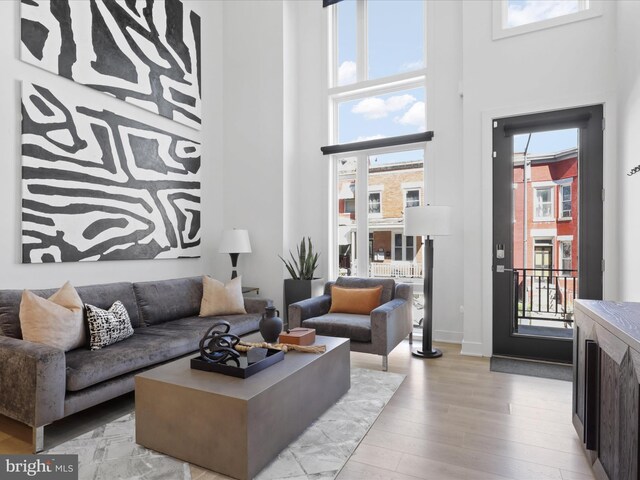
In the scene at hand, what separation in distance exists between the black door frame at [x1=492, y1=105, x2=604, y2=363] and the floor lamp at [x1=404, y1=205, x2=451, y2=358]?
577mm

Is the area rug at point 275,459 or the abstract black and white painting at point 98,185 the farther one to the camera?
the abstract black and white painting at point 98,185

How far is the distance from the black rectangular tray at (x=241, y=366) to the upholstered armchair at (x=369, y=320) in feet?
3.79

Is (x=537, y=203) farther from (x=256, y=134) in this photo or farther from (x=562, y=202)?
(x=256, y=134)

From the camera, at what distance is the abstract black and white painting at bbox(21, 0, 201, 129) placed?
3.07 meters

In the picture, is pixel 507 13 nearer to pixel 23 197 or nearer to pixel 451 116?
pixel 451 116

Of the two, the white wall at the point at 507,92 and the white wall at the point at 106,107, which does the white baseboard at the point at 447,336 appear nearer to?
the white wall at the point at 507,92

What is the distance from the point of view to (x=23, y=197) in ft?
9.59

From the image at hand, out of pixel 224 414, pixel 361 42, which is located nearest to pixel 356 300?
pixel 224 414

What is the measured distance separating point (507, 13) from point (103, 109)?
3987 millimetres

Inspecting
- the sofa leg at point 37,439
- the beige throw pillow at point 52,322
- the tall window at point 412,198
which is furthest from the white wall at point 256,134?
the sofa leg at point 37,439

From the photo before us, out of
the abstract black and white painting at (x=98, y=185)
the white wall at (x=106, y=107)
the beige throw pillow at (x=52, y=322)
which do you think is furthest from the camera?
the abstract black and white painting at (x=98, y=185)

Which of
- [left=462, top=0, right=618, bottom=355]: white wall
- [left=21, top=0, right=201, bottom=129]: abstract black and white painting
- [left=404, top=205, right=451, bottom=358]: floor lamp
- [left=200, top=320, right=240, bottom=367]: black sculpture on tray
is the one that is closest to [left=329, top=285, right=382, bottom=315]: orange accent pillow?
A: [left=404, top=205, right=451, bottom=358]: floor lamp

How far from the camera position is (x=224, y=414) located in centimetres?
174

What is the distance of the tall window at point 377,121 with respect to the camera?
4559 millimetres
